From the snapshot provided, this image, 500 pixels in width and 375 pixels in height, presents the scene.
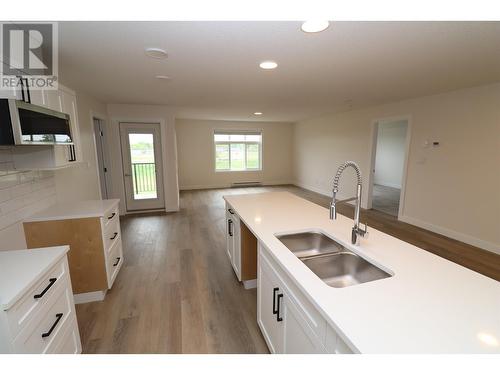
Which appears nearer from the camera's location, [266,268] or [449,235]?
[266,268]

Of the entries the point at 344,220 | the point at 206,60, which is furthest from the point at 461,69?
the point at 206,60

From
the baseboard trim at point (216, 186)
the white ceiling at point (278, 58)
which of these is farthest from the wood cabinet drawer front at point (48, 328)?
the baseboard trim at point (216, 186)

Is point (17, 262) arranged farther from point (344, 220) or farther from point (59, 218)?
point (344, 220)

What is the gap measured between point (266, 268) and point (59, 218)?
185 cm

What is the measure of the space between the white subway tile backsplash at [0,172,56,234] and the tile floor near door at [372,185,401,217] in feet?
18.8

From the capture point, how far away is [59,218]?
201 cm

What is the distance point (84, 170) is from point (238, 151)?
207 inches

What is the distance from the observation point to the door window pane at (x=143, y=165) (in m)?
5.00

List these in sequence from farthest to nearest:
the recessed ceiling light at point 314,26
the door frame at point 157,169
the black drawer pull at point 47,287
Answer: the door frame at point 157,169
the recessed ceiling light at point 314,26
the black drawer pull at point 47,287

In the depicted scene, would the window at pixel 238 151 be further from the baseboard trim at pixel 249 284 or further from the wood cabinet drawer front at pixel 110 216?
the baseboard trim at pixel 249 284

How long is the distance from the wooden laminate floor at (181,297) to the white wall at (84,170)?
0.96 meters

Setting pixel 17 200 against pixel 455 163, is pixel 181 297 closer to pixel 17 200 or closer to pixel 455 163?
pixel 17 200

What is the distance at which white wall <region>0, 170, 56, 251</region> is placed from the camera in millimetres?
1726
